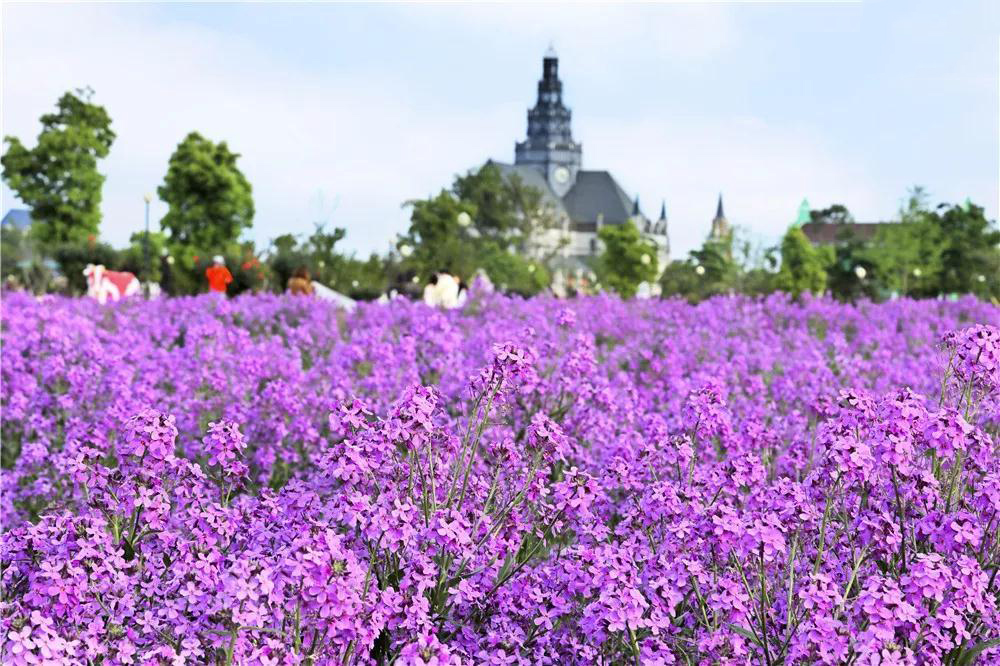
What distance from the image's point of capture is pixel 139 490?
395 cm

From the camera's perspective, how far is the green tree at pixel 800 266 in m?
76.8

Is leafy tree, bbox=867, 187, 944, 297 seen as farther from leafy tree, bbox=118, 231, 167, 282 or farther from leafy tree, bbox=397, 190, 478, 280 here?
leafy tree, bbox=118, 231, 167, 282

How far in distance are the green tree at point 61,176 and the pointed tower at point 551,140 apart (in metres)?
101

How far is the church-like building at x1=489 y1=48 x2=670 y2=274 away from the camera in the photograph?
144 meters

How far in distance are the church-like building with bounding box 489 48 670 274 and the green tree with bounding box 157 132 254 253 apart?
74364 mm

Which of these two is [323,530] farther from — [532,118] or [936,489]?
[532,118]

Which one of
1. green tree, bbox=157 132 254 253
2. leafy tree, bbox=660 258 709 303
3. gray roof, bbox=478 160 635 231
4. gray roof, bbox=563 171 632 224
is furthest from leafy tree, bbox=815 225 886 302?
gray roof, bbox=563 171 632 224

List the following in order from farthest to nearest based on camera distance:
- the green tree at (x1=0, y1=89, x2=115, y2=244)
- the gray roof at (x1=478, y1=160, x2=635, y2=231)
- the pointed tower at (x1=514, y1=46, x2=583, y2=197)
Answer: the pointed tower at (x1=514, y1=46, x2=583, y2=197), the gray roof at (x1=478, y1=160, x2=635, y2=231), the green tree at (x1=0, y1=89, x2=115, y2=244)

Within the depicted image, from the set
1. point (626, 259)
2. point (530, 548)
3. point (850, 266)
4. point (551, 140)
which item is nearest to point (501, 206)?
point (626, 259)

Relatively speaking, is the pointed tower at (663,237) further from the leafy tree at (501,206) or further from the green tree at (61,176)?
the green tree at (61,176)

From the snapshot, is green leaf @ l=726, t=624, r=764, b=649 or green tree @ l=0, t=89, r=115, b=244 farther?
green tree @ l=0, t=89, r=115, b=244

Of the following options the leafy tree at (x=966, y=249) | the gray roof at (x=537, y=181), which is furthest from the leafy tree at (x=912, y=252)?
the gray roof at (x=537, y=181)

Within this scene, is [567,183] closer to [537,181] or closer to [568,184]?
[568,184]

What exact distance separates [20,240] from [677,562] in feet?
247
